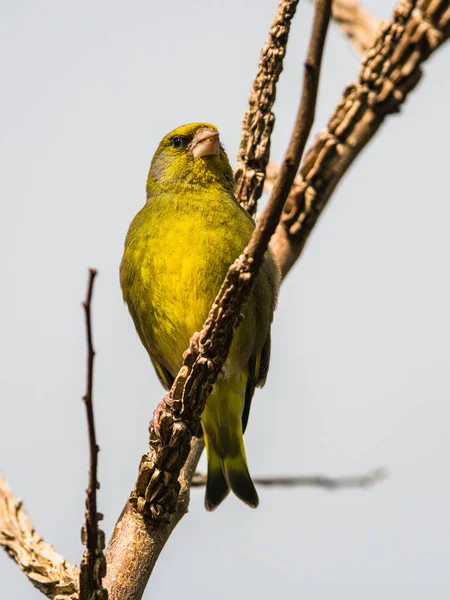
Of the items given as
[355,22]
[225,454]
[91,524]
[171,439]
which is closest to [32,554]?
[171,439]

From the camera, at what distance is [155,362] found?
4008 mm

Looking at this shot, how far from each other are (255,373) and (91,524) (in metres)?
1.79

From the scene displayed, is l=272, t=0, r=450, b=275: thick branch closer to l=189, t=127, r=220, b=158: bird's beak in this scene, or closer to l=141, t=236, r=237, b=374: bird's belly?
l=189, t=127, r=220, b=158: bird's beak

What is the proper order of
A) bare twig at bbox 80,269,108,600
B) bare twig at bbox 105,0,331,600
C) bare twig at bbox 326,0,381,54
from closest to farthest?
1. bare twig at bbox 80,269,108,600
2. bare twig at bbox 105,0,331,600
3. bare twig at bbox 326,0,381,54

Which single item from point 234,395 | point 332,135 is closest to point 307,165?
point 332,135

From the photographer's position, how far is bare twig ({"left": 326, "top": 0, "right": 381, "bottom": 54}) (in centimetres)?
530

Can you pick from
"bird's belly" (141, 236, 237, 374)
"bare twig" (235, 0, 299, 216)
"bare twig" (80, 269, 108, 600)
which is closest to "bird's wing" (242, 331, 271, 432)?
"bird's belly" (141, 236, 237, 374)

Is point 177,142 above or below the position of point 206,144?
above

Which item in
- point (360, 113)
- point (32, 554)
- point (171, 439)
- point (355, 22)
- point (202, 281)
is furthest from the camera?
point (355, 22)

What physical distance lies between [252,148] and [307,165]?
12.4 inches

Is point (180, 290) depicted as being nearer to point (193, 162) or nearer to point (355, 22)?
point (193, 162)

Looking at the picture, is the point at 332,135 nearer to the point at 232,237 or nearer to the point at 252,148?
the point at 252,148

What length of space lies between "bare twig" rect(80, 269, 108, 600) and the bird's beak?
219cm

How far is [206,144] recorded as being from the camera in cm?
407
